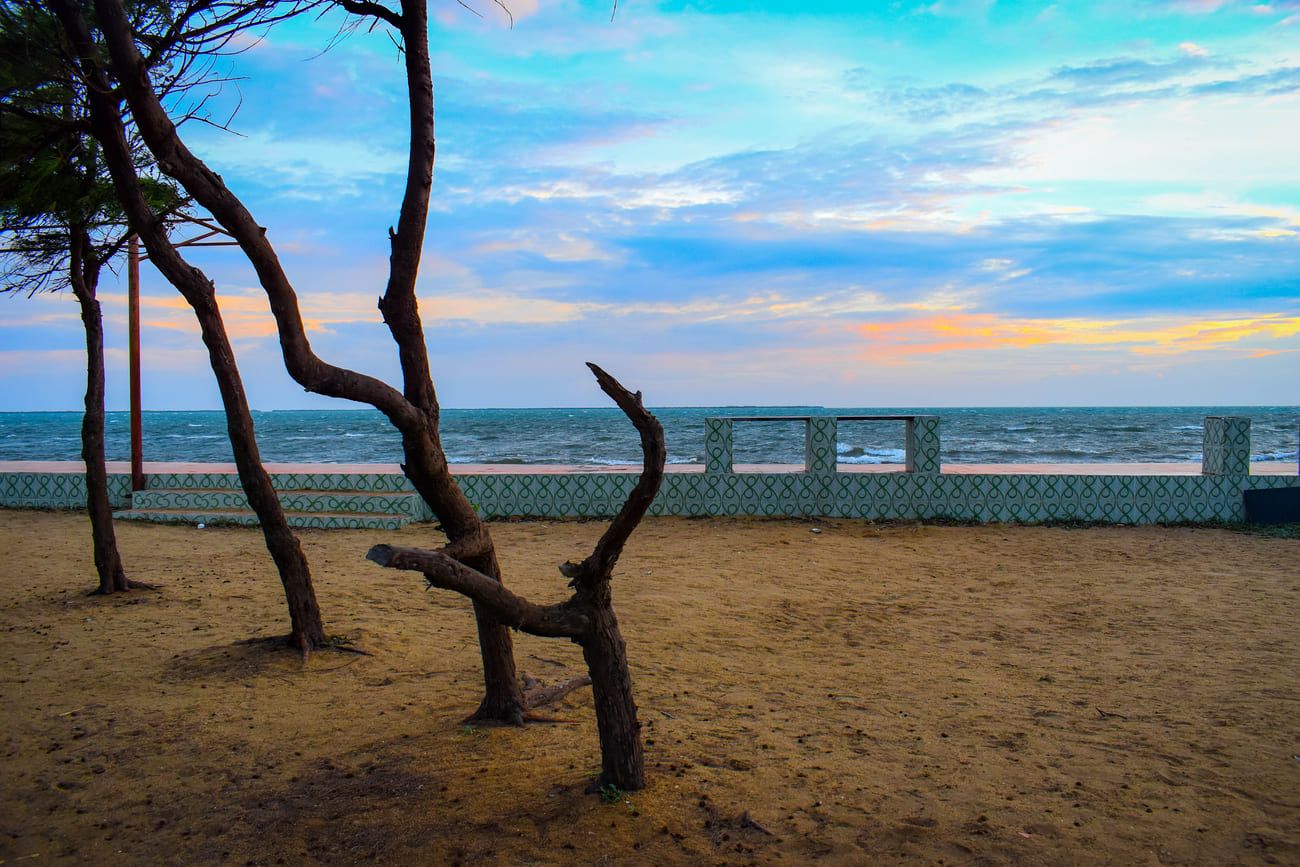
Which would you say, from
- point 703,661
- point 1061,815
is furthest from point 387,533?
point 1061,815

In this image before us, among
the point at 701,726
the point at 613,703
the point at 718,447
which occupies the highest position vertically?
the point at 718,447

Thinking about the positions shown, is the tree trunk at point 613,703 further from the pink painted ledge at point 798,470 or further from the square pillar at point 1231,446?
the square pillar at point 1231,446

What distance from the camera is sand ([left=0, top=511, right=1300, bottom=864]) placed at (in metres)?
2.95

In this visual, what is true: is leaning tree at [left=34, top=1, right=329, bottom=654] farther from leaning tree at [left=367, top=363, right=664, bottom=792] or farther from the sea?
the sea

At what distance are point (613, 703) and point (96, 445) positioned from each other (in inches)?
203

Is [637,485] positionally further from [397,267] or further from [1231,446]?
[1231,446]

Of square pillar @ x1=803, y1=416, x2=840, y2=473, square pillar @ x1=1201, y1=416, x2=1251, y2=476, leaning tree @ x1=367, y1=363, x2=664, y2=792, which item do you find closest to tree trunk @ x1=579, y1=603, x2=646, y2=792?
leaning tree @ x1=367, y1=363, x2=664, y2=792

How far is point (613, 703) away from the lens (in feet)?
10.3

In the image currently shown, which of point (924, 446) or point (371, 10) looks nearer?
point (371, 10)

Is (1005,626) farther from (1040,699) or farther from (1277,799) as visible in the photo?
(1277,799)

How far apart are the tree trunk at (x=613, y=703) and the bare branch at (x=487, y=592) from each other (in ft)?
0.24

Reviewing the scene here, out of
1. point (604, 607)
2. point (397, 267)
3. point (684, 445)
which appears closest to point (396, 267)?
point (397, 267)

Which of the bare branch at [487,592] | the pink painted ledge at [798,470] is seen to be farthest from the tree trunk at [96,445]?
the pink painted ledge at [798,470]

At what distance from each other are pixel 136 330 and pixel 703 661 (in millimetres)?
9165
